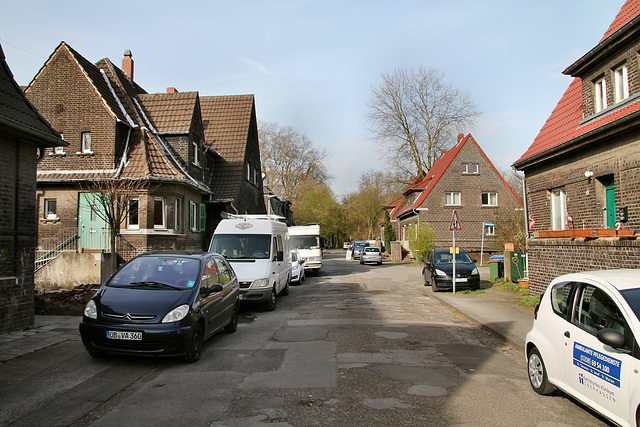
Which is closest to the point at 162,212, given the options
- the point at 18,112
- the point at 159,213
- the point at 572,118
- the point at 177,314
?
the point at 159,213

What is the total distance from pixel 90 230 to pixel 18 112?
10302 millimetres

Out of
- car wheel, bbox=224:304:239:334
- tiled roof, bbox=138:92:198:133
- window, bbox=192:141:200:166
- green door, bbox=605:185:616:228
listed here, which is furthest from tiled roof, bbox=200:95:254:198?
green door, bbox=605:185:616:228

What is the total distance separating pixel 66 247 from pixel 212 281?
1319cm

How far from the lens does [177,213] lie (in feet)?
65.6

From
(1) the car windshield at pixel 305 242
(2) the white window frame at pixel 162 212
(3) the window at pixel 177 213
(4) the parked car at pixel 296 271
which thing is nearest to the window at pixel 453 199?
(1) the car windshield at pixel 305 242

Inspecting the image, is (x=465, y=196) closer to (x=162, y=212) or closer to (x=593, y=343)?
(x=162, y=212)

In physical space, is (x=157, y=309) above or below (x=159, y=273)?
below

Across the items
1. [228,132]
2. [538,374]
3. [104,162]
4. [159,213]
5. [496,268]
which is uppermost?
[228,132]

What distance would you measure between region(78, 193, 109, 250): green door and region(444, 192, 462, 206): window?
2870 cm

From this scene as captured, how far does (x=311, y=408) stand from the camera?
5.02 m

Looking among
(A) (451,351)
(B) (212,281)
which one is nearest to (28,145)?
(B) (212,281)

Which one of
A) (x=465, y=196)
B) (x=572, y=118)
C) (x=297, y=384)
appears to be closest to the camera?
(x=297, y=384)

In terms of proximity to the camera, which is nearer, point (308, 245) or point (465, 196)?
point (308, 245)

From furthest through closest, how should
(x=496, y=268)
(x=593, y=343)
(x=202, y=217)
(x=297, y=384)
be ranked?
(x=202, y=217) → (x=496, y=268) → (x=297, y=384) → (x=593, y=343)
